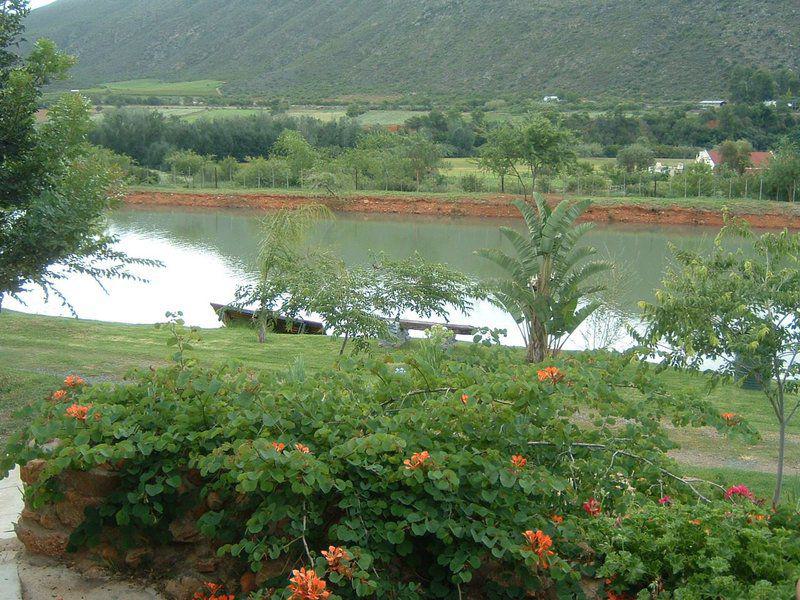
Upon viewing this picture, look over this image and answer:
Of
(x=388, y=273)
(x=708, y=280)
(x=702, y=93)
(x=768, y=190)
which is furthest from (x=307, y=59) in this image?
(x=708, y=280)

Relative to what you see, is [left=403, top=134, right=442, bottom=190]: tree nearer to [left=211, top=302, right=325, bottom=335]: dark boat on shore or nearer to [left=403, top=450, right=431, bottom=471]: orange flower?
[left=211, top=302, right=325, bottom=335]: dark boat on shore

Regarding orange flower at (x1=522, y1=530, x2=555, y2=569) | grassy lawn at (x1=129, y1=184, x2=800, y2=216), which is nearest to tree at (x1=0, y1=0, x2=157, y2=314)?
orange flower at (x1=522, y1=530, x2=555, y2=569)

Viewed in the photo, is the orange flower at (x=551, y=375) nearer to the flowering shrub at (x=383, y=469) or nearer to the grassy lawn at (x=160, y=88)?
the flowering shrub at (x=383, y=469)

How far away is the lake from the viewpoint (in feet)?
72.1

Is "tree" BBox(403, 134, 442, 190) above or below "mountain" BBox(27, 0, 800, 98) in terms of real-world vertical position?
below

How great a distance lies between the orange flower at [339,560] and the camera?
369cm

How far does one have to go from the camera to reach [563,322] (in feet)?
46.6

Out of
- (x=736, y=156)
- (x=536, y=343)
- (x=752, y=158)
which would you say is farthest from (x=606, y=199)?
(x=536, y=343)

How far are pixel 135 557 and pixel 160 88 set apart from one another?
106 meters

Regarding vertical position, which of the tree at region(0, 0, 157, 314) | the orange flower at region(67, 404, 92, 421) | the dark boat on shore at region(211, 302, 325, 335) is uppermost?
the tree at region(0, 0, 157, 314)

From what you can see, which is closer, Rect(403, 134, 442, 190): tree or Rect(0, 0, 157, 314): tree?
Rect(0, 0, 157, 314): tree

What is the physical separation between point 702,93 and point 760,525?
76636 mm

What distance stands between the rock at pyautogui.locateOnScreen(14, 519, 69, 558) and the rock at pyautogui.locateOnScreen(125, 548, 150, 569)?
0.39 m

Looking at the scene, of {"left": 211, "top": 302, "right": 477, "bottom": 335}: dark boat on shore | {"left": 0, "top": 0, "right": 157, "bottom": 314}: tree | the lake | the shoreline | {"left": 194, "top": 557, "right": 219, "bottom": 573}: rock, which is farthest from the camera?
the shoreline
